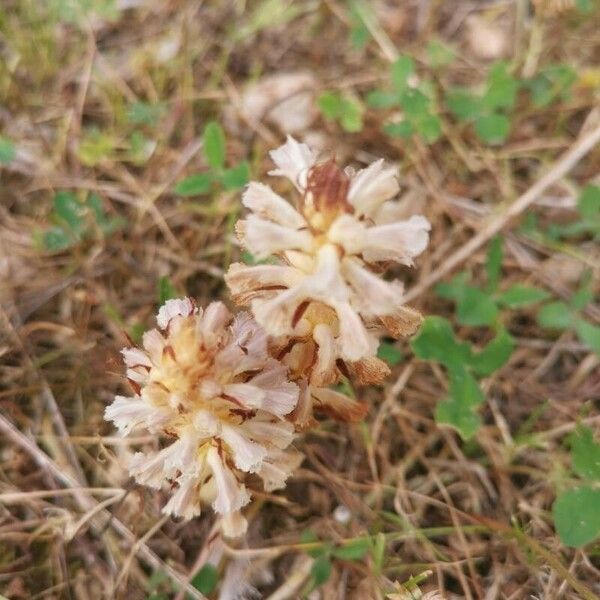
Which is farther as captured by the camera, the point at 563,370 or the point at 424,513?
the point at 563,370

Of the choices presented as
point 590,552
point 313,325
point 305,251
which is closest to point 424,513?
point 590,552

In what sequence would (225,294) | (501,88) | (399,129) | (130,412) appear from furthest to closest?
(501,88)
(399,129)
(225,294)
(130,412)

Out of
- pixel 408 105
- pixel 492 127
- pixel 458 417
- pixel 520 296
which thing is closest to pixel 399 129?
pixel 408 105

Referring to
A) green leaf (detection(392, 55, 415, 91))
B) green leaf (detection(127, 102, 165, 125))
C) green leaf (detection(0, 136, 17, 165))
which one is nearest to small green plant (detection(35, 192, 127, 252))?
green leaf (detection(0, 136, 17, 165))

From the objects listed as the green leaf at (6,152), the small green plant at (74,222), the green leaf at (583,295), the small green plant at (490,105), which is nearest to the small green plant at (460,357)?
the green leaf at (583,295)

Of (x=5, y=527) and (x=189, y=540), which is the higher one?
(x=5, y=527)

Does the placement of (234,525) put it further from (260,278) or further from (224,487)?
(260,278)

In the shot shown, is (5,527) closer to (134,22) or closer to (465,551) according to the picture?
(465,551)
